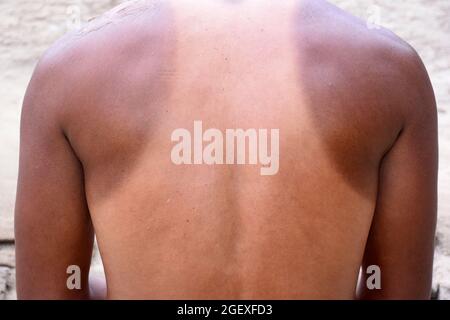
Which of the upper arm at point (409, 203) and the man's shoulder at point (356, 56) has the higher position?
the man's shoulder at point (356, 56)

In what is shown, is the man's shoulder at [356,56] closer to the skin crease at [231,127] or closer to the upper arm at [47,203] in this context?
the skin crease at [231,127]

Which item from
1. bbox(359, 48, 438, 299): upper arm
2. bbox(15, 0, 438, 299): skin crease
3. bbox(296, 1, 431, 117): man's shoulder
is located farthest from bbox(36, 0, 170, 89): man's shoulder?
bbox(359, 48, 438, 299): upper arm

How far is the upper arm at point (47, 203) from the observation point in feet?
3.19

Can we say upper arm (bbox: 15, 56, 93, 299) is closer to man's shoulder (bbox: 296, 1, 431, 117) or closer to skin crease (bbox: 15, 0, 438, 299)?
skin crease (bbox: 15, 0, 438, 299)

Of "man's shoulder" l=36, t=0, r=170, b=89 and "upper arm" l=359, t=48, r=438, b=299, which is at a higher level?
"man's shoulder" l=36, t=0, r=170, b=89

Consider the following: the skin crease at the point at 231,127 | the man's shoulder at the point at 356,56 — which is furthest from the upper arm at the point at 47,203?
the man's shoulder at the point at 356,56

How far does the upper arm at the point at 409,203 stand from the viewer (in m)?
0.98

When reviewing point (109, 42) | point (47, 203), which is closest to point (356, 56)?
point (109, 42)

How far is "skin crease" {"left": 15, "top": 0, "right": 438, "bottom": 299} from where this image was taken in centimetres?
91

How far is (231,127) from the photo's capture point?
896mm

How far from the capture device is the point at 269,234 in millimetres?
917

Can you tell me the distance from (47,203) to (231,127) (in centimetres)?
27
